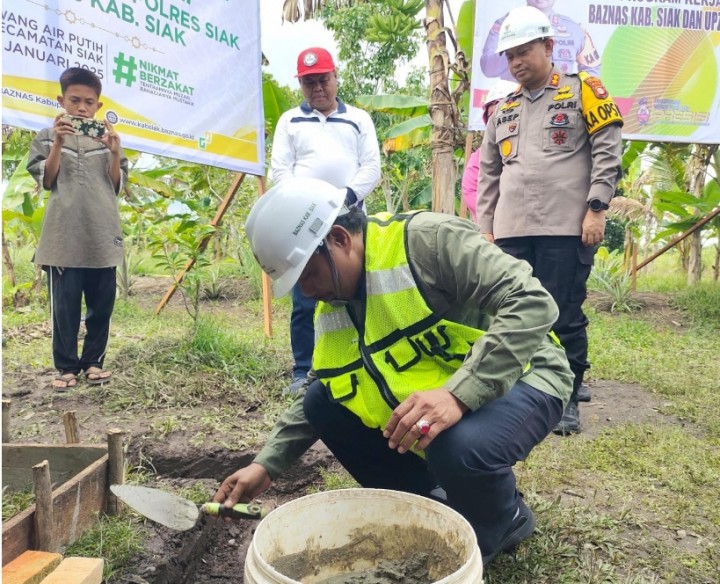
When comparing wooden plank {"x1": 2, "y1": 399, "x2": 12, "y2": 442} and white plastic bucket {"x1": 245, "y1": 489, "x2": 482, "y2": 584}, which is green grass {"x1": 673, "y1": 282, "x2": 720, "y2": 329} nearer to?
white plastic bucket {"x1": 245, "y1": 489, "x2": 482, "y2": 584}

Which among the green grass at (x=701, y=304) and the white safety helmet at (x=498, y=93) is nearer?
the white safety helmet at (x=498, y=93)

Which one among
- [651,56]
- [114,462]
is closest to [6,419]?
[114,462]

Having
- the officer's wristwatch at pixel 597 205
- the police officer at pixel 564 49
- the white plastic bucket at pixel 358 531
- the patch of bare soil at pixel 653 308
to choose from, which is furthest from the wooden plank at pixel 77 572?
the patch of bare soil at pixel 653 308

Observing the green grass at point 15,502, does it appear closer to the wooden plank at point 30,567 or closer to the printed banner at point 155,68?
the wooden plank at point 30,567

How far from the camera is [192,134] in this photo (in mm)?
4547

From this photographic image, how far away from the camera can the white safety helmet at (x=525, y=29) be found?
A: 2902 mm

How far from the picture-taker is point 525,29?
9.53 feet

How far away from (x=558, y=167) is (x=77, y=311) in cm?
271

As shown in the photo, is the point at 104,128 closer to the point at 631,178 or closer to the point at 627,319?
the point at 627,319

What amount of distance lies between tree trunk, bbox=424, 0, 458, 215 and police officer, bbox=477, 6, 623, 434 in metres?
1.58

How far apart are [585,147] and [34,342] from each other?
4236 mm

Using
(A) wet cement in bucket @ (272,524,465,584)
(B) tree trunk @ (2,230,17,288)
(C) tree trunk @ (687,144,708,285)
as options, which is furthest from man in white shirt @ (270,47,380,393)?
(C) tree trunk @ (687,144,708,285)

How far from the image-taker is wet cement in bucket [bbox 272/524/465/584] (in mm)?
1614

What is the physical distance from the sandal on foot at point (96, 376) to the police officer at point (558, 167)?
7.72ft
